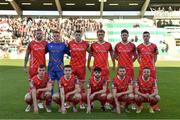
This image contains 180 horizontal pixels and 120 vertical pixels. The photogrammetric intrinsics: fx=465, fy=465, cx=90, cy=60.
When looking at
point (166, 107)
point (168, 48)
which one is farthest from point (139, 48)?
point (168, 48)

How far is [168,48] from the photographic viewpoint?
3512cm

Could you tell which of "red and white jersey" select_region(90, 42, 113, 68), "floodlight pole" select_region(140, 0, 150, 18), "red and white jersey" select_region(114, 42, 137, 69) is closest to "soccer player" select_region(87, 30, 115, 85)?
"red and white jersey" select_region(90, 42, 113, 68)

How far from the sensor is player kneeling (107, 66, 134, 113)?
29.8 ft

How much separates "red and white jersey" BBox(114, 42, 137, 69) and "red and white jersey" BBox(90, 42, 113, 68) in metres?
0.19

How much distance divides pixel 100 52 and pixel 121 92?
1178 mm

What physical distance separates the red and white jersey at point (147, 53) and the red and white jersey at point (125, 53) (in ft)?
0.69

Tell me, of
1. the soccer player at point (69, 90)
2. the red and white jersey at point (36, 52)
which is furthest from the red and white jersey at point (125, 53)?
the red and white jersey at point (36, 52)

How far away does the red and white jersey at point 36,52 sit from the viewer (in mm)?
9969

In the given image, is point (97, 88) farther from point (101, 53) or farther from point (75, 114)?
point (101, 53)

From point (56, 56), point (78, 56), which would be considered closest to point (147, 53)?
point (78, 56)

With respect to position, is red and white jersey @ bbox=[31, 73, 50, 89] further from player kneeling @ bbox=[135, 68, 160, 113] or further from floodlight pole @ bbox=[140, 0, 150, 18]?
floodlight pole @ bbox=[140, 0, 150, 18]

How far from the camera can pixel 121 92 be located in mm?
9172

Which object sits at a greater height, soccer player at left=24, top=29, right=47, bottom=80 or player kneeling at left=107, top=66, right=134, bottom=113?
soccer player at left=24, top=29, right=47, bottom=80

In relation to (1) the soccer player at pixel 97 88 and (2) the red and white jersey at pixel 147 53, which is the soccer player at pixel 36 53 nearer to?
(1) the soccer player at pixel 97 88
